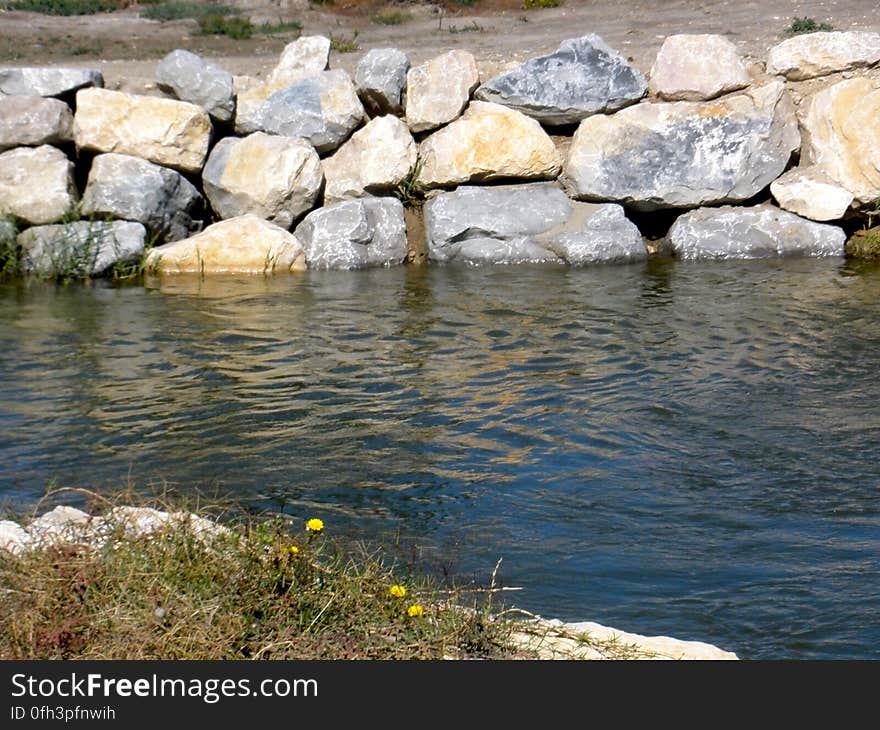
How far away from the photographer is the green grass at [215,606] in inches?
141

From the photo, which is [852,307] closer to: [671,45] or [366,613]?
[671,45]

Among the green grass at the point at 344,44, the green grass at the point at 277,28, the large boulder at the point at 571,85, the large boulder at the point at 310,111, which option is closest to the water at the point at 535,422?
the large boulder at the point at 310,111

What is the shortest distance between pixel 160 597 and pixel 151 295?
843cm

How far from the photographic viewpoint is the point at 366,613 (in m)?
3.95

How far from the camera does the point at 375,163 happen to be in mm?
13648

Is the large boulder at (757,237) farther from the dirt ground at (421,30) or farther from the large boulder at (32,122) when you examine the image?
the large boulder at (32,122)

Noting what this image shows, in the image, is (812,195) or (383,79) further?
(383,79)

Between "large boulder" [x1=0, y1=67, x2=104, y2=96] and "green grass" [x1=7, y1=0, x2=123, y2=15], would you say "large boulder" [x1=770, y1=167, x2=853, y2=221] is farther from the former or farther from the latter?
"green grass" [x1=7, y1=0, x2=123, y2=15]

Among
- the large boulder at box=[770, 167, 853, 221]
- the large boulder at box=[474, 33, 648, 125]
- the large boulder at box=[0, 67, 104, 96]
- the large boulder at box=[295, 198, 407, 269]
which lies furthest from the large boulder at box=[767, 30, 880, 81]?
the large boulder at box=[0, 67, 104, 96]

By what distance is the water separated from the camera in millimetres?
5297

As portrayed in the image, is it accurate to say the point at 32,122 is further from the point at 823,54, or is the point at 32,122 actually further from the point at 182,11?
the point at 823,54

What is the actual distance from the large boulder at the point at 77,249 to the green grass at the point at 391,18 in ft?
25.8

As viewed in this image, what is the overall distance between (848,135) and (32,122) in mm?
9343

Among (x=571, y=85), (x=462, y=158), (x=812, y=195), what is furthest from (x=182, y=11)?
(x=812, y=195)
